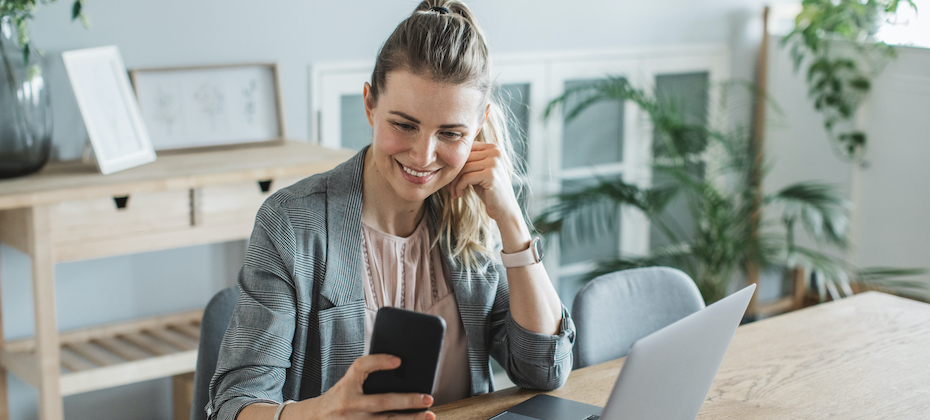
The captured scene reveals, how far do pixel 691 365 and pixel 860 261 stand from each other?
2.94m

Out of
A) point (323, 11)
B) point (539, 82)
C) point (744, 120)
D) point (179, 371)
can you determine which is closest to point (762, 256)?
point (744, 120)

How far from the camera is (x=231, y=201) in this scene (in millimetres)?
2213

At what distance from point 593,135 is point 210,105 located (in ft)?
5.43

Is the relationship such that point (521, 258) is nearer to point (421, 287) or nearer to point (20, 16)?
point (421, 287)

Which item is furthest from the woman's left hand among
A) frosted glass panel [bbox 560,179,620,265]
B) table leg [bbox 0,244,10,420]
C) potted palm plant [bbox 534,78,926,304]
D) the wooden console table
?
frosted glass panel [bbox 560,179,620,265]

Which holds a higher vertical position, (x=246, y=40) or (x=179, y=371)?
(x=246, y=40)

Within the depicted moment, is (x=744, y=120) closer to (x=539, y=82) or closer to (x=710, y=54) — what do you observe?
(x=710, y=54)

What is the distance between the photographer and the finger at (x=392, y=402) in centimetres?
93

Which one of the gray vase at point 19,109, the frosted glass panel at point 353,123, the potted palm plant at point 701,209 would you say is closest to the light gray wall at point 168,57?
the frosted glass panel at point 353,123

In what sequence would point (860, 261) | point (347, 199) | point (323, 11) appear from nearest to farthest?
point (347, 199) < point (323, 11) < point (860, 261)

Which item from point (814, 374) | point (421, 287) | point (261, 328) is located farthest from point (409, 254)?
point (814, 374)

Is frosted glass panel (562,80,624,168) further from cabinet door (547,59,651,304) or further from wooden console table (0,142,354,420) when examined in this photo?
wooden console table (0,142,354,420)

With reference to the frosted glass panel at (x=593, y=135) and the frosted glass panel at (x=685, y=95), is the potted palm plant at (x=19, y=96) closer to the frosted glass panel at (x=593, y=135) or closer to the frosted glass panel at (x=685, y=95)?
the frosted glass panel at (x=593, y=135)

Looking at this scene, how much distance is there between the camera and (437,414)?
4.21ft
